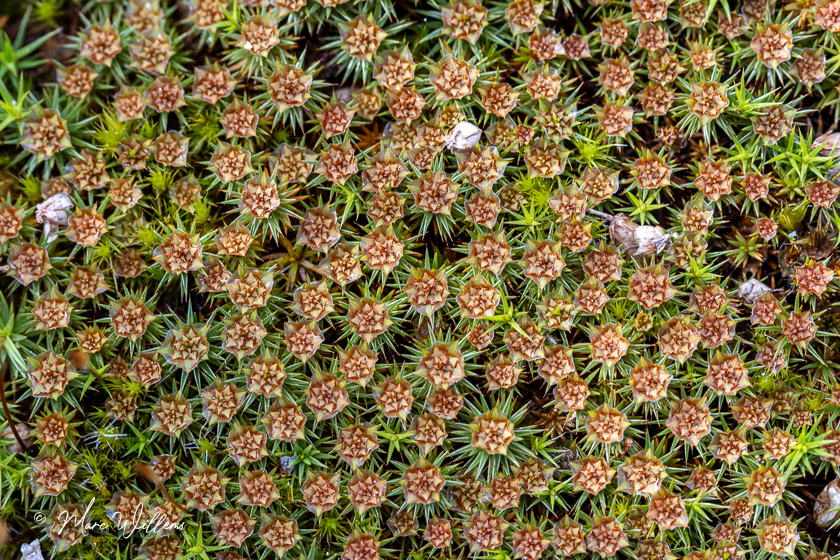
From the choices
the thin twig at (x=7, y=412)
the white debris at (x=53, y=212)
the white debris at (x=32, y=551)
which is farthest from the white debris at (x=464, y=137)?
the white debris at (x=32, y=551)

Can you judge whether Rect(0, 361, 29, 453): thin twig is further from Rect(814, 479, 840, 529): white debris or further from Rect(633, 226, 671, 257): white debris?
Rect(814, 479, 840, 529): white debris

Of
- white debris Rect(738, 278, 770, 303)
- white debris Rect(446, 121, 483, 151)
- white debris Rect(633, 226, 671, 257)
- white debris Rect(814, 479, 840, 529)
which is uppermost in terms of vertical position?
white debris Rect(446, 121, 483, 151)

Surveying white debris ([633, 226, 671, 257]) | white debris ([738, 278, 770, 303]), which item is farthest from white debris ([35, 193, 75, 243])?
white debris ([738, 278, 770, 303])

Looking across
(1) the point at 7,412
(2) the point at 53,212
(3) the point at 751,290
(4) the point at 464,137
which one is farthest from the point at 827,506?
(2) the point at 53,212

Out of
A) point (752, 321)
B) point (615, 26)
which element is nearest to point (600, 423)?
point (752, 321)

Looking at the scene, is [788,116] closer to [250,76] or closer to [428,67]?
[428,67]

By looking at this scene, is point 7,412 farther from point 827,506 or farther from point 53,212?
point 827,506
